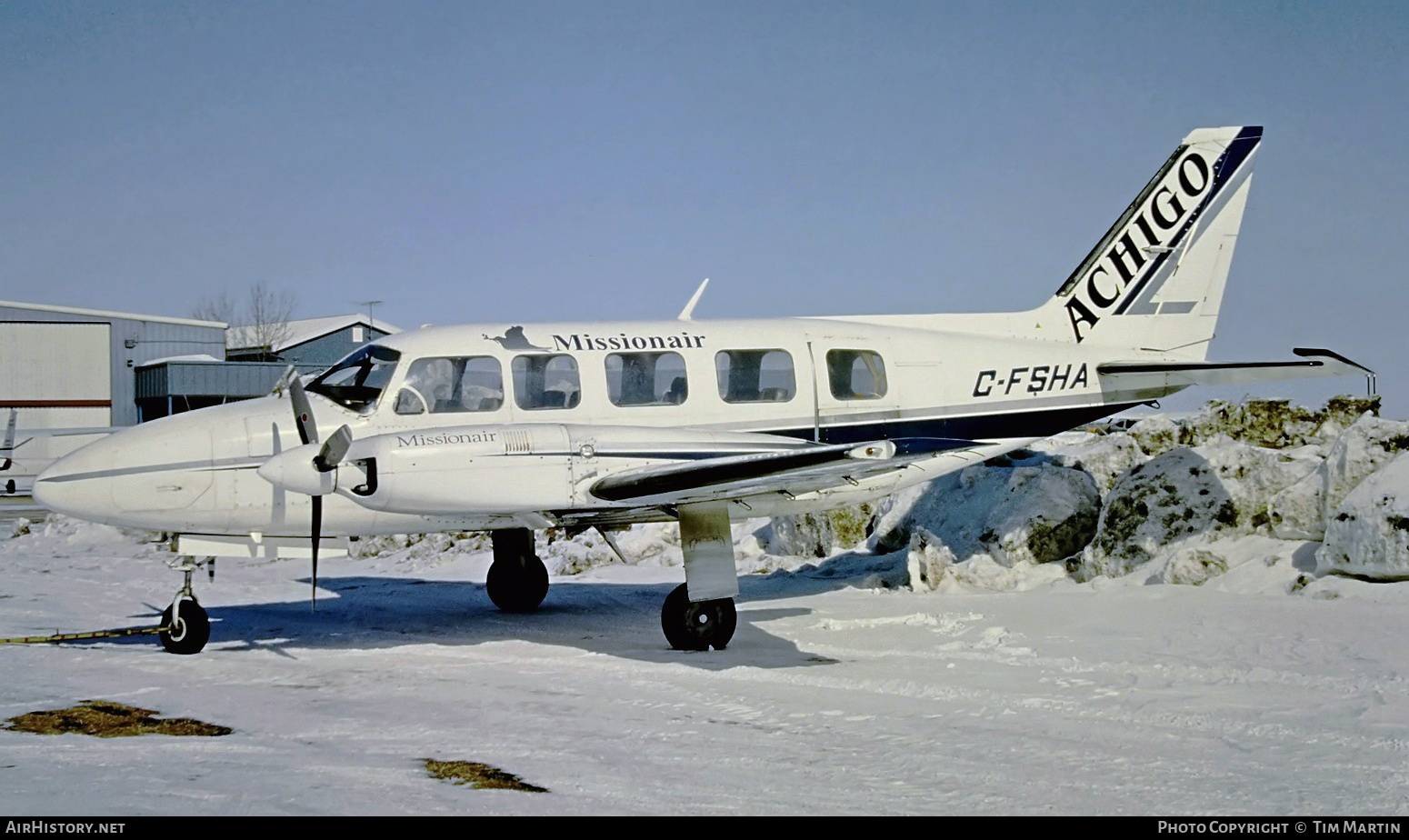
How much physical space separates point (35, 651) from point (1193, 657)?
9.32m

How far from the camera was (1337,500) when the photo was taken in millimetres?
11109

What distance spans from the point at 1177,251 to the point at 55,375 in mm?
41281

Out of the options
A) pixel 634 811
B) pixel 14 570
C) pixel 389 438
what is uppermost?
pixel 389 438

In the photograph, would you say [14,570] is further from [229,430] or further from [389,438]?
[389,438]

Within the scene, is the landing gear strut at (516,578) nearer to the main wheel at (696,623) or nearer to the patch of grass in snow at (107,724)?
the main wheel at (696,623)

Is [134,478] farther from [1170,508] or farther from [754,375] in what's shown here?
[1170,508]

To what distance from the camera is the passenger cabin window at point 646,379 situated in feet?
36.4

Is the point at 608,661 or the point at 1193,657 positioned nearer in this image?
the point at 1193,657

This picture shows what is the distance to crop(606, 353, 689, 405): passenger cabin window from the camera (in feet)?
36.4

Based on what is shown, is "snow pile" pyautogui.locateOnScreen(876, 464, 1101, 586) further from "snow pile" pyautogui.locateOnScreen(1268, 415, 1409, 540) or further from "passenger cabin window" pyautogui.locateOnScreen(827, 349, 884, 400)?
"passenger cabin window" pyautogui.locateOnScreen(827, 349, 884, 400)

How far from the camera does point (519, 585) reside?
42.6 feet

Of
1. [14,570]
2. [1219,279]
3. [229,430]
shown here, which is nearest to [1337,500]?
[1219,279]

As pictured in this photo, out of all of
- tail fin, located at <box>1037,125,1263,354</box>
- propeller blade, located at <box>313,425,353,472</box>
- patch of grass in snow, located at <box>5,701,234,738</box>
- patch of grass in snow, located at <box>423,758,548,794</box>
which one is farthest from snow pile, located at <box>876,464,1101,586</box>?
patch of grass in snow, located at <box>5,701,234,738</box>
